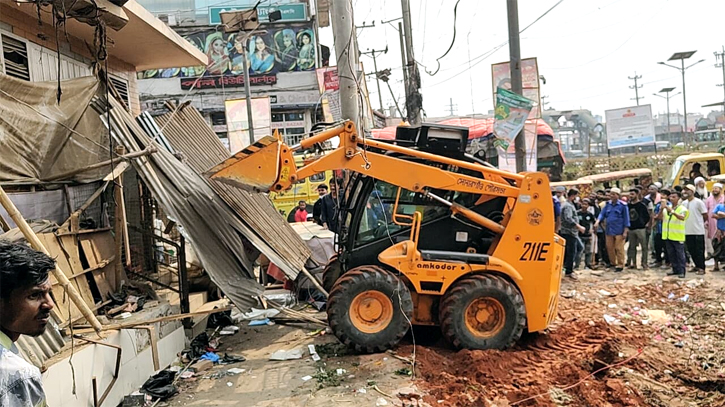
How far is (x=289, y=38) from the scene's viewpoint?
109ft

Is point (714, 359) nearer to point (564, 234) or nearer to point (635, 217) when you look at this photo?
point (564, 234)

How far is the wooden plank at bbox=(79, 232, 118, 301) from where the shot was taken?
18.7ft

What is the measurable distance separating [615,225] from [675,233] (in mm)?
1246

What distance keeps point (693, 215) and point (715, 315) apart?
12.3 ft

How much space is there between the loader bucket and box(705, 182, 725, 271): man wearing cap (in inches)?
372

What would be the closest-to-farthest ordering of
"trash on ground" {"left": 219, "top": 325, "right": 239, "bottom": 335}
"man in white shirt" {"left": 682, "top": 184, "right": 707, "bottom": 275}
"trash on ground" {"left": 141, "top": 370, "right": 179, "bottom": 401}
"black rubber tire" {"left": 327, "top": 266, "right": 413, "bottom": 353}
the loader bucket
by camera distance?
"trash on ground" {"left": 141, "top": 370, "right": 179, "bottom": 401} < "black rubber tire" {"left": 327, "top": 266, "right": 413, "bottom": 353} < the loader bucket < "trash on ground" {"left": 219, "top": 325, "right": 239, "bottom": 335} < "man in white shirt" {"left": 682, "top": 184, "right": 707, "bottom": 275}

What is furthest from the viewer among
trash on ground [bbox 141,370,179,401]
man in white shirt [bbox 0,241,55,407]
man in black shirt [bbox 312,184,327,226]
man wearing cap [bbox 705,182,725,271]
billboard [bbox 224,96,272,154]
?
billboard [bbox 224,96,272,154]

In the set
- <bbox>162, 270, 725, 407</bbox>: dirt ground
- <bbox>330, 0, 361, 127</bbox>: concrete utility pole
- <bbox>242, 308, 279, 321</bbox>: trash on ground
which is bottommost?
<bbox>162, 270, 725, 407</bbox>: dirt ground

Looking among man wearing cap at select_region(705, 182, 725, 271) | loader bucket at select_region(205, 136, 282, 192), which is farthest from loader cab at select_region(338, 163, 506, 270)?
man wearing cap at select_region(705, 182, 725, 271)

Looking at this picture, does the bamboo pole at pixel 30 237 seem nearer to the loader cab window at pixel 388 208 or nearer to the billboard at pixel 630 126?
the loader cab window at pixel 388 208

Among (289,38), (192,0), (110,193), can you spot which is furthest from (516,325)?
(192,0)

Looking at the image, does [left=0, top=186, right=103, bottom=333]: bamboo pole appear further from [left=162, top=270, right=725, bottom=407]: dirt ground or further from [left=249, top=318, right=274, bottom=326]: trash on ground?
[left=249, top=318, right=274, bottom=326]: trash on ground

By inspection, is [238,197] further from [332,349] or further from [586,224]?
[586,224]

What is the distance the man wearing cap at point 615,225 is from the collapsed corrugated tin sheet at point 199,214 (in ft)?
27.1
